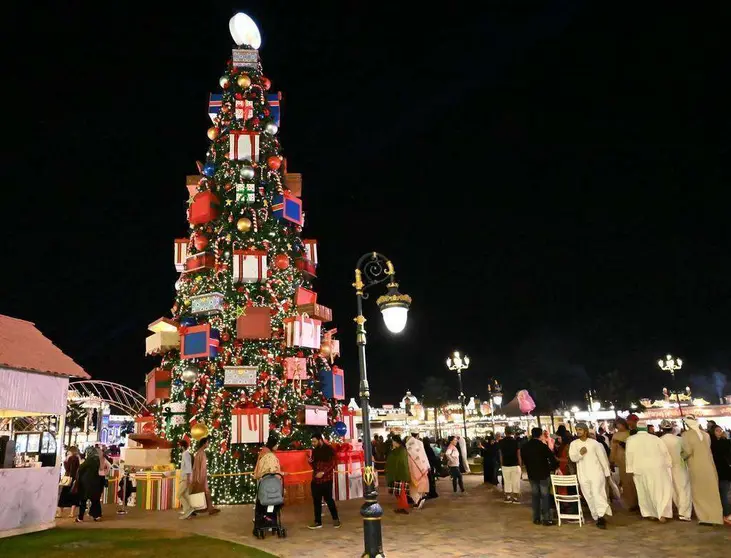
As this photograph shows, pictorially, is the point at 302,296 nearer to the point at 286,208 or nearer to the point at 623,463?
the point at 286,208

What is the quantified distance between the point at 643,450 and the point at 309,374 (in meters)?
10.8

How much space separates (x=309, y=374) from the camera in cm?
1823

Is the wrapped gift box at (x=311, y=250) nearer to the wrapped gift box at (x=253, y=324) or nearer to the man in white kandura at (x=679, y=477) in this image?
the wrapped gift box at (x=253, y=324)

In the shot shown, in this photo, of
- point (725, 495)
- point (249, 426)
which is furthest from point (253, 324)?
point (725, 495)

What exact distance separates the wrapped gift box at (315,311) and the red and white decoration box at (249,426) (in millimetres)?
3846

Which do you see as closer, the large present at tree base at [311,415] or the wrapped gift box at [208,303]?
the large present at tree base at [311,415]

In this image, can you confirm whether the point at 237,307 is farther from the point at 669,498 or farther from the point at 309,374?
the point at 669,498

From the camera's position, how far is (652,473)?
34.0 ft

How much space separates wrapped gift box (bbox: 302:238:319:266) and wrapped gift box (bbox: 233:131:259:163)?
379 cm

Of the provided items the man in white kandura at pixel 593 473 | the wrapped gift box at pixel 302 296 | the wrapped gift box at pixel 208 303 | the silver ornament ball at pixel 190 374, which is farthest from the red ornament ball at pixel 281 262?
the man in white kandura at pixel 593 473

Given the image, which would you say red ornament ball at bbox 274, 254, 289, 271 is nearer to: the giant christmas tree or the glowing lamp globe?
the giant christmas tree

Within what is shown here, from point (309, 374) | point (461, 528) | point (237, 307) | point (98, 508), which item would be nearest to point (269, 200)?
point (237, 307)

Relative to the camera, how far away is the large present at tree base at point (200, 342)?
654 inches

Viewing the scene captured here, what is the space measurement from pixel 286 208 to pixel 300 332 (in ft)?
15.1
